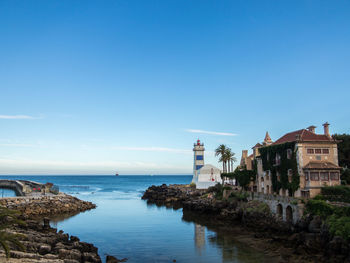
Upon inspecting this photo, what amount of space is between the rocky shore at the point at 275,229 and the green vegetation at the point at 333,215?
0.56 meters

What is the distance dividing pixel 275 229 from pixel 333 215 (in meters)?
7.90

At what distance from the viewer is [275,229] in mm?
33094

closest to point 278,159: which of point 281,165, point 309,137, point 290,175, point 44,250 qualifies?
point 281,165

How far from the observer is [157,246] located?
28734mm

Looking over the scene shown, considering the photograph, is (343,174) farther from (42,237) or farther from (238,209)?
(42,237)

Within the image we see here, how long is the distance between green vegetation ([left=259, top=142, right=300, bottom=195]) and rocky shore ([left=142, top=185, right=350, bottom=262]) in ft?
13.9

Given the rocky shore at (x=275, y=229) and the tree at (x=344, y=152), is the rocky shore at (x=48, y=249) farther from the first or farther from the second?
the tree at (x=344, y=152)

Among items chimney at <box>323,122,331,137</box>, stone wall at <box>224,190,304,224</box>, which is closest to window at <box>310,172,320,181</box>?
stone wall at <box>224,190,304,224</box>

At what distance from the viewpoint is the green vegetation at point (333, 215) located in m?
24.2

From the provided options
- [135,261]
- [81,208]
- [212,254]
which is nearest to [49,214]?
[81,208]

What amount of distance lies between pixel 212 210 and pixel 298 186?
1494cm

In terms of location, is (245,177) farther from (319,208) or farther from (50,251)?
(50,251)

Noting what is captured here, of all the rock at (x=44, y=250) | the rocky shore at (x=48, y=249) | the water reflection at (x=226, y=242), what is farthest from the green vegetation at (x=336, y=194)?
the rock at (x=44, y=250)

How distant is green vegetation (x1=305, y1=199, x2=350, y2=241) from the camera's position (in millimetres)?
24156
